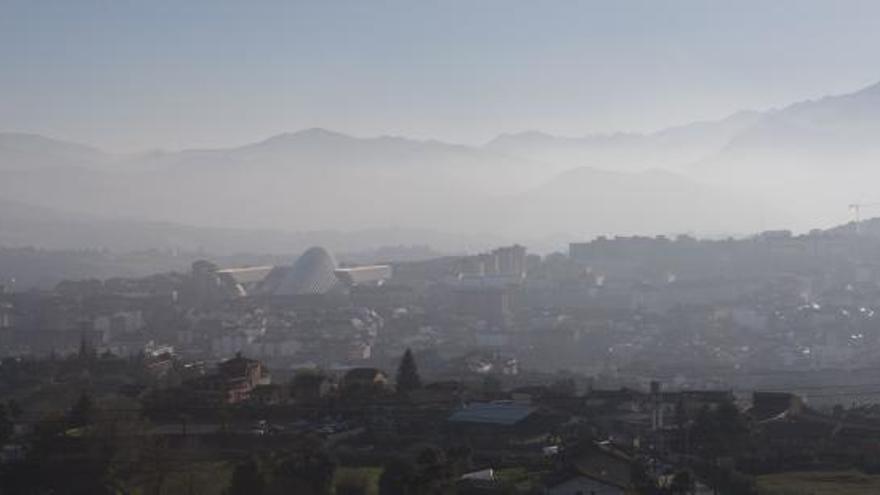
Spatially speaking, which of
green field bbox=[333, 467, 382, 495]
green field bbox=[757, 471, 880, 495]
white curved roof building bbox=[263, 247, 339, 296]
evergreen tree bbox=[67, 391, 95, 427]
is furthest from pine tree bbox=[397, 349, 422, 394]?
white curved roof building bbox=[263, 247, 339, 296]

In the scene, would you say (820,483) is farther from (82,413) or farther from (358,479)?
(82,413)

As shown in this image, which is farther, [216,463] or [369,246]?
[369,246]

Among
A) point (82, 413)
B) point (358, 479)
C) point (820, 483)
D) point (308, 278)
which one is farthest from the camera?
point (308, 278)

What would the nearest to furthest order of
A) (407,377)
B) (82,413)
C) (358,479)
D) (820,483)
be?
(358,479)
(820,483)
(82,413)
(407,377)

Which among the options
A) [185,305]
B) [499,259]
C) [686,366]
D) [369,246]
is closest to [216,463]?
[686,366]

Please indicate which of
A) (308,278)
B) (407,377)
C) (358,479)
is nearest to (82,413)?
(358,479)

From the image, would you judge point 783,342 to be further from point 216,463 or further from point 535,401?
point 216,463

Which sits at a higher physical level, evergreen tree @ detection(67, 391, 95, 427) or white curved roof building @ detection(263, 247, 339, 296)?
white curved roof building @ detection(263, 247, 339, 296)

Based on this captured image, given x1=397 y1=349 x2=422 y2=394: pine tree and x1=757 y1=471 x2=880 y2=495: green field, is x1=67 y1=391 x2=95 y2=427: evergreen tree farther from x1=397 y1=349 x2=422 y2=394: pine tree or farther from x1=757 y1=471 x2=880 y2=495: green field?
x1=757 y1=471 x2=880 y2=495: green field
